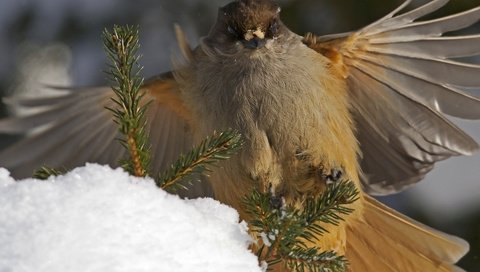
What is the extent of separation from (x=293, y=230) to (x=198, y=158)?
0.97 ft

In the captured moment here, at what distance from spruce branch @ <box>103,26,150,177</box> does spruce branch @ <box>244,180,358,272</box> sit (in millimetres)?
322

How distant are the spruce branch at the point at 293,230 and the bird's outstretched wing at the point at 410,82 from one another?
1.58 m

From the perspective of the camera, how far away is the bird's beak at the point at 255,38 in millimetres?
3648

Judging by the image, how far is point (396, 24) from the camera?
384cm

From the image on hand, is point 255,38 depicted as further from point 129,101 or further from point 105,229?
point 105,229

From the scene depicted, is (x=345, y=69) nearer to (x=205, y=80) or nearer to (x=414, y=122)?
(x=414, y=122)

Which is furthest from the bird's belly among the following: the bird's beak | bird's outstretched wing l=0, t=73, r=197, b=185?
bird's outstretched wing l=0, t=73, r=197, b=185

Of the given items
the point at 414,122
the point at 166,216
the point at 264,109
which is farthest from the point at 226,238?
the point at 414,122

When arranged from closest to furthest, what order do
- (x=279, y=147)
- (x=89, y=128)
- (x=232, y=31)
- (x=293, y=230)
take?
(x=293, y=230)
(x=279, y=147)
(x=232, y=31)
(x=89, y=128)

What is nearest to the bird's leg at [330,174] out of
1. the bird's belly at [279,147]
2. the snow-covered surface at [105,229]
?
the bird's belly at [279,147]

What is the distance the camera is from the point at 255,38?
144 inches

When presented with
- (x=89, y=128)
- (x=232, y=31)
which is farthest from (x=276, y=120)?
(x=89, y=128)

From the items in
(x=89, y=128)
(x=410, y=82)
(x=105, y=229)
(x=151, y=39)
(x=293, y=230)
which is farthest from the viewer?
(x=151, y=39)

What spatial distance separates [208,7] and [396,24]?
1.74 m
